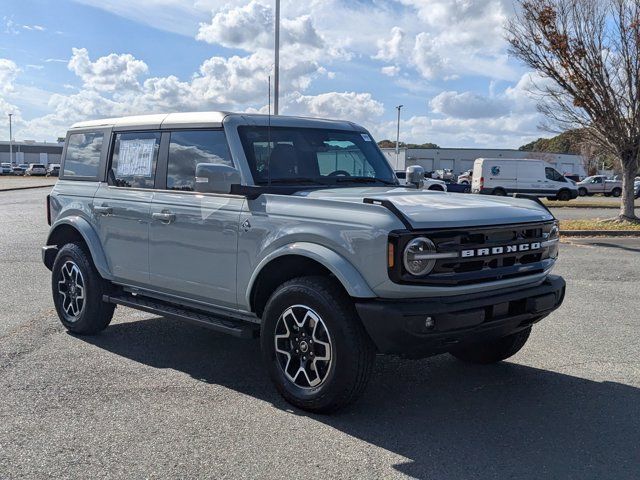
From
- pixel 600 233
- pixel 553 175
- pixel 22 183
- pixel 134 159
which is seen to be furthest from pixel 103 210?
pixel 22 183

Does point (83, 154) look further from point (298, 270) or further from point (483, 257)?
point (483, 257)

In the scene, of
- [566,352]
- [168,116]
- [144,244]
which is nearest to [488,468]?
[566,352]

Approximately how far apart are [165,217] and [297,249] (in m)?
1.48

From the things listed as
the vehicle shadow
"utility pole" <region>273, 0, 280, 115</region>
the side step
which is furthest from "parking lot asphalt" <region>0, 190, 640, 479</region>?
"utility pole" <region>273, 0, 280, 115</region>

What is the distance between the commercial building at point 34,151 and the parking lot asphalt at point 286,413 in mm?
127400

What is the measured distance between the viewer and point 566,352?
577 centimetres

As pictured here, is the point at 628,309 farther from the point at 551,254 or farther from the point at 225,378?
the point at 225,378

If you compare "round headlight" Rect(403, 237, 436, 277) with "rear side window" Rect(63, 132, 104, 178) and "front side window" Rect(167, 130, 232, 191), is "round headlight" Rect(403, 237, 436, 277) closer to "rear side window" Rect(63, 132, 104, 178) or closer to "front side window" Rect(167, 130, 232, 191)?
"front side window" Rect(167, 130, 232, 191)

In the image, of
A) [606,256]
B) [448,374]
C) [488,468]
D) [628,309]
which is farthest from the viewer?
[606,256]

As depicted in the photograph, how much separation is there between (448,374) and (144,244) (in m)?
2.73

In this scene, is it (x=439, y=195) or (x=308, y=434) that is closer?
(x=308, y=434)

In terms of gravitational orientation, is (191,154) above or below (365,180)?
above

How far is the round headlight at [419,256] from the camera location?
3840 mm

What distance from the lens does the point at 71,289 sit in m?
6.27
